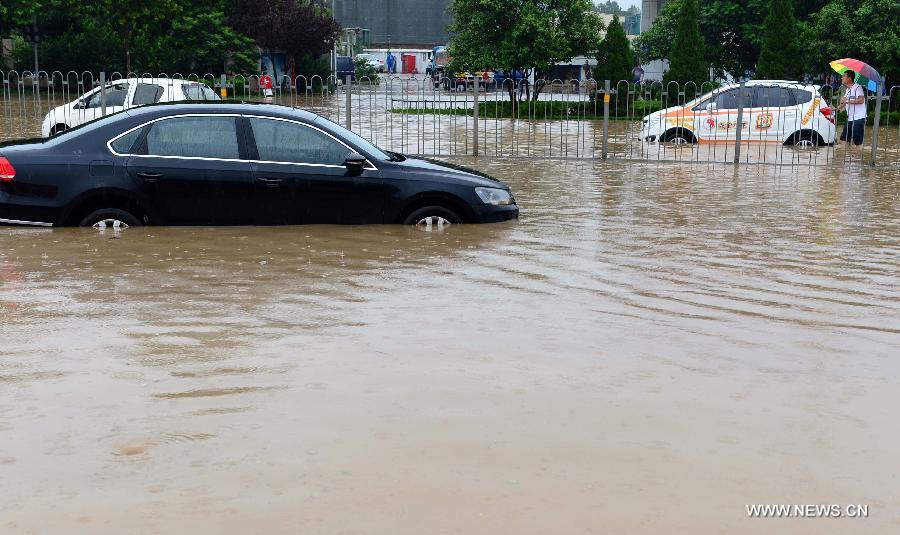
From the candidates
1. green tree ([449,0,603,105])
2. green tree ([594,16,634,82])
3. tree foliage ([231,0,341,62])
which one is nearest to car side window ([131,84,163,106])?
green tree ([449,0,603,105])

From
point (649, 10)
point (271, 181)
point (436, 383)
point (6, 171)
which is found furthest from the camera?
point (649, 10)

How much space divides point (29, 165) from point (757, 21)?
36357 mm

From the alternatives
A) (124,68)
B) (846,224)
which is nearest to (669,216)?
(846,224)

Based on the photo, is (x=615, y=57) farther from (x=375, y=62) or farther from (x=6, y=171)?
(x=375, y=62)

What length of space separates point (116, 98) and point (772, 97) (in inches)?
498

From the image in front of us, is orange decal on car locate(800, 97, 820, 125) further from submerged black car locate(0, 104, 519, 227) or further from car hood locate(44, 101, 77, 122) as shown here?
car hood locate(44, 101, 77, 122)

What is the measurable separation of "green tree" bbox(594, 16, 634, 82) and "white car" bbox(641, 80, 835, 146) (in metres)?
13.8

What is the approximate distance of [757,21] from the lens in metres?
42.8

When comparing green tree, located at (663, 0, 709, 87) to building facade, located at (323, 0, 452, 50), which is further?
→ building facade, located at (323, 0, 452, 50)

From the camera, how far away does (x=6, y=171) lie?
1059 centimetres

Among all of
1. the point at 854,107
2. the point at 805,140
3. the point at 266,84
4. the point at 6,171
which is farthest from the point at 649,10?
the point at 6,171

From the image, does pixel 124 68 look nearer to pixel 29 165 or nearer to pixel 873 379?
pixel 29 165

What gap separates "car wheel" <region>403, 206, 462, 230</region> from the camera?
1134 cm

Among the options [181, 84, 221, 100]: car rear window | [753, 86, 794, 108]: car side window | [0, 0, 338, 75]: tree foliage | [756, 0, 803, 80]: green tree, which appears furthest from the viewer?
[0, 0, 338, 75]: tree foliage
